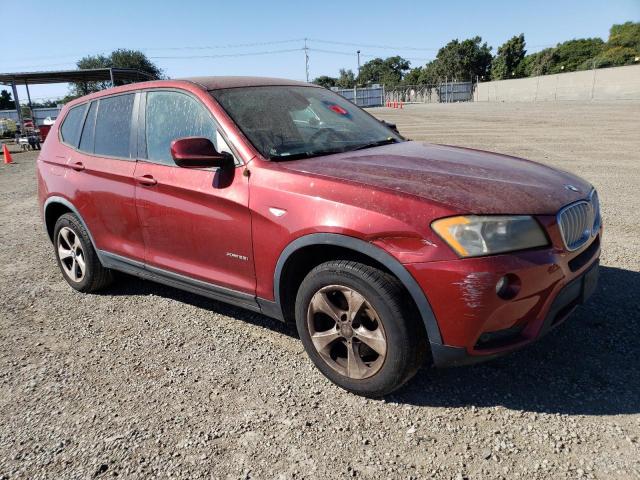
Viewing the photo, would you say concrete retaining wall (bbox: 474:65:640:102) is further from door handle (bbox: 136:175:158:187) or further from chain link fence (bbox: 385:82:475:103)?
door handle (bbox: 136:175:158:187)

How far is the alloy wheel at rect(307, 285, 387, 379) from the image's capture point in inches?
100

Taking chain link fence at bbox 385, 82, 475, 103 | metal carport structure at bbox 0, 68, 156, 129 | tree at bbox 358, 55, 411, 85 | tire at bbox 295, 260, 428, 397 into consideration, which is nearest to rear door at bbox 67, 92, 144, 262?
tire at bbox 295, 260, 428, 397

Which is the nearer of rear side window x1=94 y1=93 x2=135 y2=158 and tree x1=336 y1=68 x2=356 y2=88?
rear side window x1=94 y1=93 x2=135 y2=158

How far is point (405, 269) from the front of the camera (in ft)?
7.63

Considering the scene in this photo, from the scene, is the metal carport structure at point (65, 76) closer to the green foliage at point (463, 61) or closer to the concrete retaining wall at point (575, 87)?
the concrete retaining wall at point (575, 87)

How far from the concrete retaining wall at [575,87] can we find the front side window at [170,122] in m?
44.0

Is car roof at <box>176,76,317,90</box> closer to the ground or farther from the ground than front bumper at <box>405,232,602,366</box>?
farther from the ground

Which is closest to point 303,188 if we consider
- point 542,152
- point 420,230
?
point 420,230

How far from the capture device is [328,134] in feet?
11.2

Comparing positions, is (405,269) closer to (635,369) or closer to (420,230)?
(420,230)

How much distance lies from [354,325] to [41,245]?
16.8 ft

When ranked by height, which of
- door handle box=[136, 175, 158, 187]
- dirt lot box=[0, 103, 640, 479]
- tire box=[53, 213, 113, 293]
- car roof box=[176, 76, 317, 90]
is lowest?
dirt lot box=[0, 103, 640, 479]

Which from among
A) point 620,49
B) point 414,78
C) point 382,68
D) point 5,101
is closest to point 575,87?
point 620,49

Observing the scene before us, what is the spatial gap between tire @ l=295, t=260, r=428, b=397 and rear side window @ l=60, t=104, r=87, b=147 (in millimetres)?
2747
